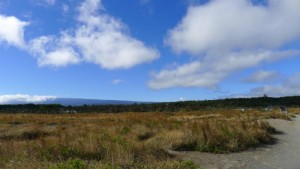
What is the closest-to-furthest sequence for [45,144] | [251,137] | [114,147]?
[114,147], [45,144], [251,137]

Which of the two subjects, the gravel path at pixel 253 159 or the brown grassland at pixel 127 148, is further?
the gravel path at pixel 253 159

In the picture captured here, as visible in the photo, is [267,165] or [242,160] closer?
[267,165]

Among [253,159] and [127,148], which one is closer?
[127,148]

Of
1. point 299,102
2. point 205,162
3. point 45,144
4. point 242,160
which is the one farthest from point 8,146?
point 299,102

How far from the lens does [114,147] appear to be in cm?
1120

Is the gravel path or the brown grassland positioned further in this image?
the gravel path

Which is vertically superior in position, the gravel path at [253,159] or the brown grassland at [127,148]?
the brown grassland at [127,148]

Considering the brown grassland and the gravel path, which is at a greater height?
the brown grassland

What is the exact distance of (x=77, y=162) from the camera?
343 inches

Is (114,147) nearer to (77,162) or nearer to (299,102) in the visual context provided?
(77,162)

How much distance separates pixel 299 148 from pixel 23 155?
10201mm

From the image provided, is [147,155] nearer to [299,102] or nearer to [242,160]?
[242,160]

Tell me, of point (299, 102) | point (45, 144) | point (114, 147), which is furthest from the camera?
point (299, 102)

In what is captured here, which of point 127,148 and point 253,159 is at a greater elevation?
point 127,148
